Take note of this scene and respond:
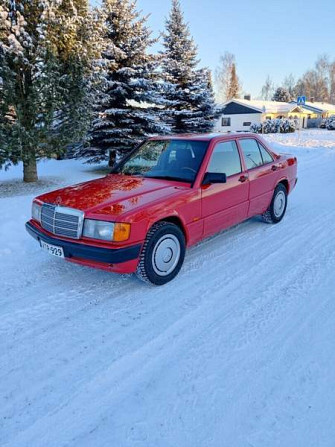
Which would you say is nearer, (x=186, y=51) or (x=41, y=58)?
(x=41, y=58)

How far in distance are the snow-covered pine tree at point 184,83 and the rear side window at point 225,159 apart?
12481 mm

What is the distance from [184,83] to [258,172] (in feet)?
45.2

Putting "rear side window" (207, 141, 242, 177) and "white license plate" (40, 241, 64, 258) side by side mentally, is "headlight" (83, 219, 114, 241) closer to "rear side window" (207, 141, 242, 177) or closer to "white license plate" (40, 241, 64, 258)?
"white license plate" (40, 241, 64, 258)

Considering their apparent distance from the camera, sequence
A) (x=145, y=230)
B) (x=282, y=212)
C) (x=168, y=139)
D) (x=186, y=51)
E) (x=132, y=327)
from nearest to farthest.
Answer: (x=132, y=327) < (x=145, y=230) < (x=168, y=139) < (x=282, y=212) < (x=186, y=51)

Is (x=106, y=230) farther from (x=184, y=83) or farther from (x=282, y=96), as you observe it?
(x=282, y=96)

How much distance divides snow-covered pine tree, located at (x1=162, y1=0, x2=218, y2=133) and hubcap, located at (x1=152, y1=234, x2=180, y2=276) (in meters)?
13.8

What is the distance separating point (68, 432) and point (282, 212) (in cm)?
506

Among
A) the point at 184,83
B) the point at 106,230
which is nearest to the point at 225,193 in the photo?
the point at 106,230

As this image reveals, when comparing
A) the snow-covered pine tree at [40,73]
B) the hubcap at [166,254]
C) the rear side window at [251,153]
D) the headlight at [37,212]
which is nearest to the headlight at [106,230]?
the hubcap at [166,254]

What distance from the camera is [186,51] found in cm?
1773

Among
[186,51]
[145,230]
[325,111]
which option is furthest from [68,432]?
[325,111]

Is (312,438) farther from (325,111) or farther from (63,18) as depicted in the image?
(325,111)

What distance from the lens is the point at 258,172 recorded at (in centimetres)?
525

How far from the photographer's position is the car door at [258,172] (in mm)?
5121
